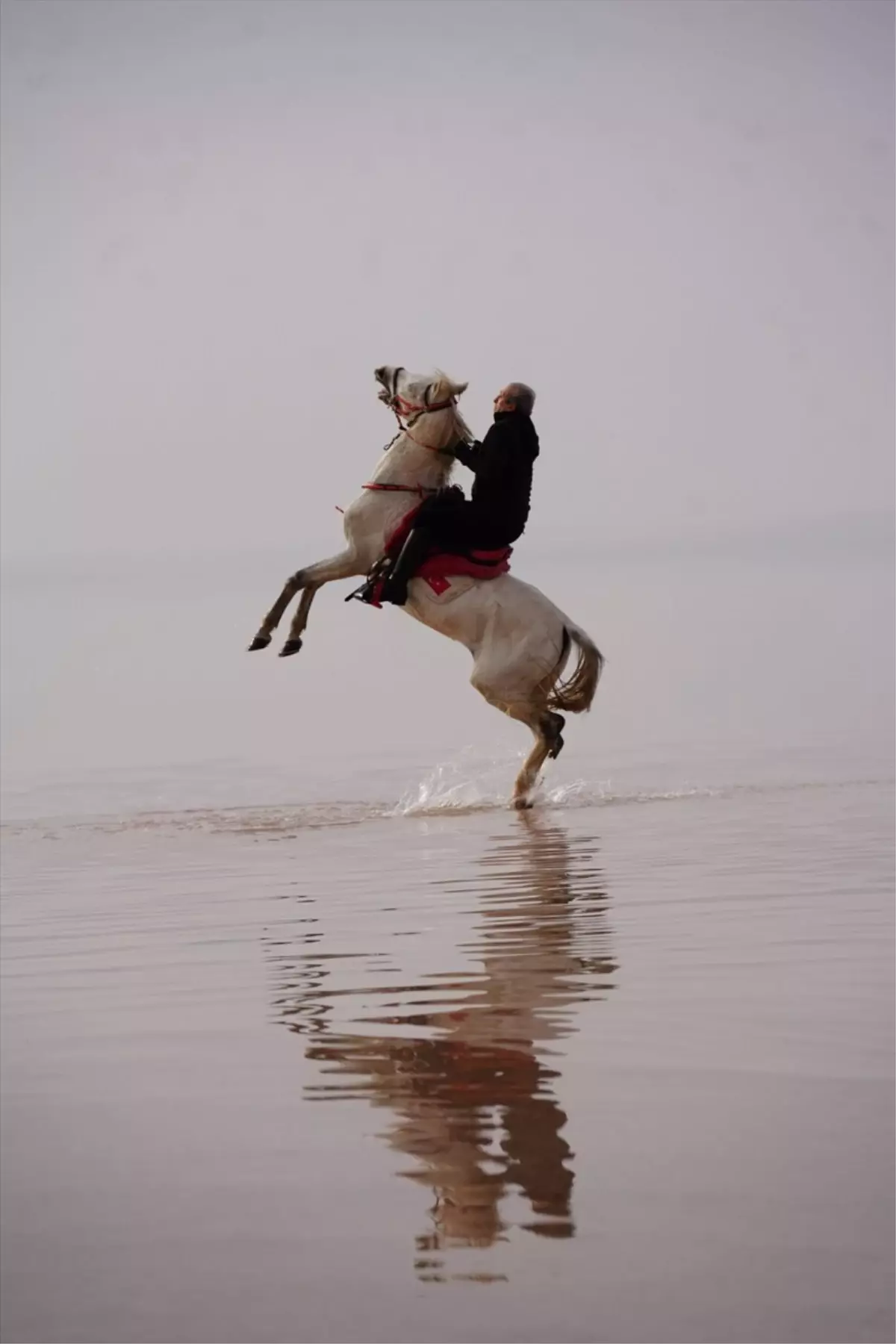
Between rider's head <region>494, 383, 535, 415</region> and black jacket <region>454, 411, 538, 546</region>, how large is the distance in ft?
0.11

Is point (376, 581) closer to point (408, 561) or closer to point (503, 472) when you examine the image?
point (408, 561)

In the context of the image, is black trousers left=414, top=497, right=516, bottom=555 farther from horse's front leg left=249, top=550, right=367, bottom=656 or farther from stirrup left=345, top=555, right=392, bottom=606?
horse's front leg left=249, top=550, right=367, bottom=656

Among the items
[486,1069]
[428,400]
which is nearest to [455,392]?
[428,400]

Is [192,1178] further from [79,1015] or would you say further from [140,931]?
[140,931]

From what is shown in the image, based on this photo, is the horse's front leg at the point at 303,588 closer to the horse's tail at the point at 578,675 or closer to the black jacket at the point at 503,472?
the black jacket at the point at 503,472

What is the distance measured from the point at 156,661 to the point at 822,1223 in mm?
20499

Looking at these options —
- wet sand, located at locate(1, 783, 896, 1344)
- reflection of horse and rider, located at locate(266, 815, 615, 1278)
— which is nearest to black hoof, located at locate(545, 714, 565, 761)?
wet sand, located at locate(1, 783, 896, 1344)

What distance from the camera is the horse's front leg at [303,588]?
1030 centimetres

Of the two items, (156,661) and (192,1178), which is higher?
(156,661)

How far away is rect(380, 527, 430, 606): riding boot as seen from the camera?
32.8ft

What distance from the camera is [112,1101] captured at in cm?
377

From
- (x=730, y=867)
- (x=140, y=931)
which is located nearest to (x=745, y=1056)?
(x=140, y=931)

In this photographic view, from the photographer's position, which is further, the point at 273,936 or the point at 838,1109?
the point at 273,936

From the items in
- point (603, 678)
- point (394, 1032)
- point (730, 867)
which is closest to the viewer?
point (394, 1032)
